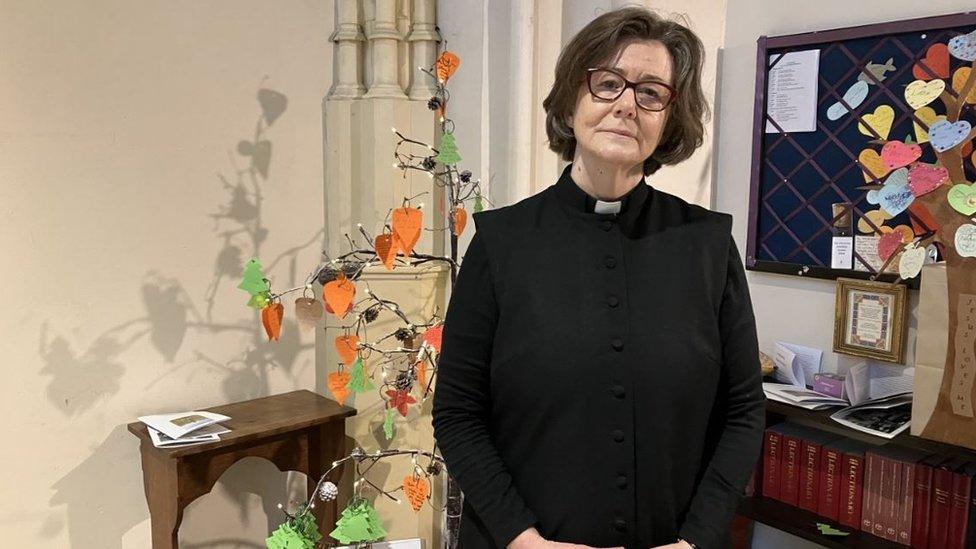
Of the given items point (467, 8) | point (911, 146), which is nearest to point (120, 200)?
point (467, 8)

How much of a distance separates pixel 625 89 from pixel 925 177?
0.93 m

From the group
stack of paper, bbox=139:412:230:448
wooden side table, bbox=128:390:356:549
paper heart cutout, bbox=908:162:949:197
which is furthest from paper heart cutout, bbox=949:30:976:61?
stack of paper, bbox=139:412:230:448

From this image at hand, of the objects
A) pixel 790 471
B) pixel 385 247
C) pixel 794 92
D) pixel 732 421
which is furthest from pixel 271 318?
pixel 794 92

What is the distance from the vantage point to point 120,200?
82.8 inches

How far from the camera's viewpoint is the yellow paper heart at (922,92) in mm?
1690

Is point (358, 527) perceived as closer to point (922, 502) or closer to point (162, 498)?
point (162, 498)

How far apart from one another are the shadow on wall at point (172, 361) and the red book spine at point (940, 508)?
5.74ft

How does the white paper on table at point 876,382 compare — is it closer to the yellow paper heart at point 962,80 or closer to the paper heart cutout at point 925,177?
the paper heart cutout at point 925,177

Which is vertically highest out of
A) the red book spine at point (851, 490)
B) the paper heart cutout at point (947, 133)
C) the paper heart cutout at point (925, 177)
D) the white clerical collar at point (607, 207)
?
the paper heart cutout at point (947, 133)

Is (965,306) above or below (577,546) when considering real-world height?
above

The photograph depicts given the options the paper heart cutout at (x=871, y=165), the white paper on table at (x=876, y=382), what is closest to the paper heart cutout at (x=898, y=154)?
the paper heart cutout at (x=871, y=165)

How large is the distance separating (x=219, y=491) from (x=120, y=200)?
36.1 inches

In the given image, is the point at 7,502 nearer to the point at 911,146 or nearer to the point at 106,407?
the point at 106,407

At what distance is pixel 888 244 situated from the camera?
71.0 inches
